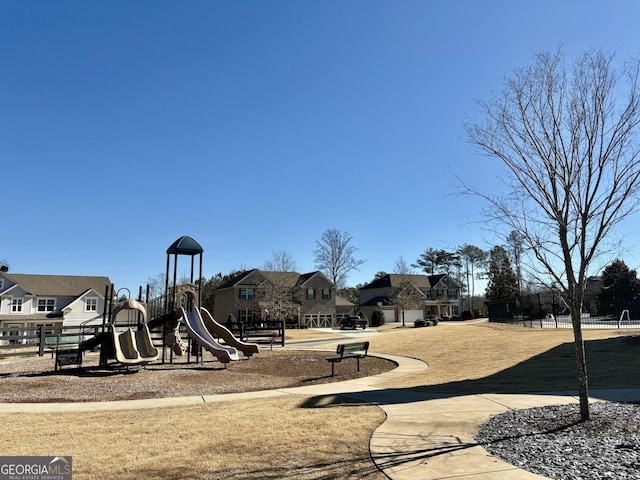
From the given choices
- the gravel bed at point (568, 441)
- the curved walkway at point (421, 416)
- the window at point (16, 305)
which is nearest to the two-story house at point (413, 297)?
the window at point (16, 305)

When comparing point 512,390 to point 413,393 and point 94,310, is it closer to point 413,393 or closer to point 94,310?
point 413,393

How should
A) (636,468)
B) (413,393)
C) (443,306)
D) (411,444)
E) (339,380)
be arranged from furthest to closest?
(443,306) → (339,380) → (413,393) → (411,444) → (636,468)

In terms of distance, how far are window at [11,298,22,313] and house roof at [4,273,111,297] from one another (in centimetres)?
134

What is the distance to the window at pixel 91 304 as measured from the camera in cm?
5194

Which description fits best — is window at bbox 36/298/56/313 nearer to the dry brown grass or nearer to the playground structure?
the playground structure

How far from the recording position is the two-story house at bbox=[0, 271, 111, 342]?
156ft

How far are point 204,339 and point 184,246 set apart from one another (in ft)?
15.5

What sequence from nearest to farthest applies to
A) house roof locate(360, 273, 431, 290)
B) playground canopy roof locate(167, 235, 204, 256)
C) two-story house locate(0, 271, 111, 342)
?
1. playground canopy roof locate(167, 235, 204, 256)
2. two-story house locate(0, 271, 111, 342)
3. house roof locate(360, 273, 431, 290)

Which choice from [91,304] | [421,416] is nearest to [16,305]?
[91,304]

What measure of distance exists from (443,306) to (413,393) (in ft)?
206

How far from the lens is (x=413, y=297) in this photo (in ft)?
195

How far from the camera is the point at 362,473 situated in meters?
4.94

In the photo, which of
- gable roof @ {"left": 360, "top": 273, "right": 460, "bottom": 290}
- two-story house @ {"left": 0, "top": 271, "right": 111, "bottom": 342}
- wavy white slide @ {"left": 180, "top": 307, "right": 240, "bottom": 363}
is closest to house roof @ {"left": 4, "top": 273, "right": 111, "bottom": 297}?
two-story house @ {"left": 0, "top": 271, "right": 111, "bottom": 342}

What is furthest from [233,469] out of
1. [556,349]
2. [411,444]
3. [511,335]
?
[511,335]
